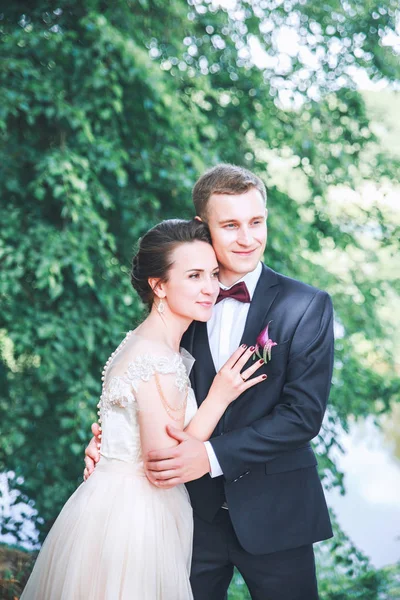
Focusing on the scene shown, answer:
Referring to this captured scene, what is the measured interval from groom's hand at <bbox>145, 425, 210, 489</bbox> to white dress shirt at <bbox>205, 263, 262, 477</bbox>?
32 cm

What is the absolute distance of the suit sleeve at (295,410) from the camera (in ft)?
7.26

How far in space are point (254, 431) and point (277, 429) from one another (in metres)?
0.07

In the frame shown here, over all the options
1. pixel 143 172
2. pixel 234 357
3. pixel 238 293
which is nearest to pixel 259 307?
pixel 238 293

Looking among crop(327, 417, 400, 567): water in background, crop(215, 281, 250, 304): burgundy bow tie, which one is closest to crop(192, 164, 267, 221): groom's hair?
crop(215, 281, 250, 304): burgundy bow tie

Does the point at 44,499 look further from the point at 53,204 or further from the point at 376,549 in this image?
the point at 376,549

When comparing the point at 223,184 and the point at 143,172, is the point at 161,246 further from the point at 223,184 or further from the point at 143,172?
the point at 143,172

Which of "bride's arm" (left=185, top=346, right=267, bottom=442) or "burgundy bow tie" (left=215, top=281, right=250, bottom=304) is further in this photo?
"burgundy bow tie" (left=215, top=281, right=250, bottom=304)

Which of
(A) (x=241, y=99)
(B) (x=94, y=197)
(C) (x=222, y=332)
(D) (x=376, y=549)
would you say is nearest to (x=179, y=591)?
(C) (x=222, y=332)

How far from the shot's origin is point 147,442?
223cm

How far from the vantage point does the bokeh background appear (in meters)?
3.97

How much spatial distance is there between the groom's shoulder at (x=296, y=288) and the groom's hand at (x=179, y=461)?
56 cm

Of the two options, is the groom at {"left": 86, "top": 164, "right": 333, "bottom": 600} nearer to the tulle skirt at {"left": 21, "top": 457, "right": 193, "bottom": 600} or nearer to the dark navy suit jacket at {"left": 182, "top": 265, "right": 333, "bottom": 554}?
the dark navy suit jacket at {"left": 182, "top": 265, "right": 333, "bottom": 554}

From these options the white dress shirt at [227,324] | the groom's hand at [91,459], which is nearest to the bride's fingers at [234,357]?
the white dress shirt at [227,324]

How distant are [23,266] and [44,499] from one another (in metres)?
1.31
